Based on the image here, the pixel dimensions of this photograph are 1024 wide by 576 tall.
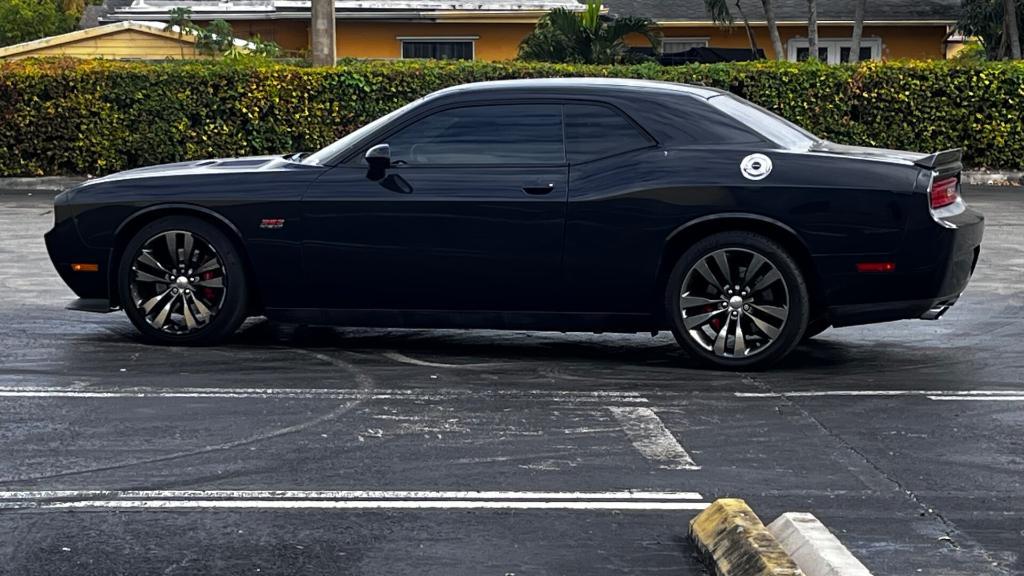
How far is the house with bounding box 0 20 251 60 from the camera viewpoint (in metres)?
28.5

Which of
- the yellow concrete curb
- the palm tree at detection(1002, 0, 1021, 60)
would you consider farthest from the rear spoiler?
the palm tree at detection(1002, 0, 1021, 60)

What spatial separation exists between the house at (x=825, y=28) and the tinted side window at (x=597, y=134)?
83.5 feet

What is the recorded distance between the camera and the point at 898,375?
858 centimetres

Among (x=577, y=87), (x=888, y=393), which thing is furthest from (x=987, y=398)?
(x=577, y=87)

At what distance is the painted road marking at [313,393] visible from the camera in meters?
7.84

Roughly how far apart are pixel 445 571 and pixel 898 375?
425 cm

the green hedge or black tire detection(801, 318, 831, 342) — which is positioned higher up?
the green hedge

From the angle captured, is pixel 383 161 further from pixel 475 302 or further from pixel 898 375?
pixel 898 375

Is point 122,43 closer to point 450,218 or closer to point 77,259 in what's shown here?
point 77,259

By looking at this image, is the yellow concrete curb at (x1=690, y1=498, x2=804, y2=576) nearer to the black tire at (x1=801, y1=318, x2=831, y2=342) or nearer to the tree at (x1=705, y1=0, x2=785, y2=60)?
the black tire at (x1=801, y1=318, x2=831, y2=342)

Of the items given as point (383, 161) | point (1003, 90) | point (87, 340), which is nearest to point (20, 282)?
point (87, 340)

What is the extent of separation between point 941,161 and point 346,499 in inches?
168

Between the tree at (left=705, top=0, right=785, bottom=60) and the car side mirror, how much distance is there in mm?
23431

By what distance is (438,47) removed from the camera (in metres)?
32.0
